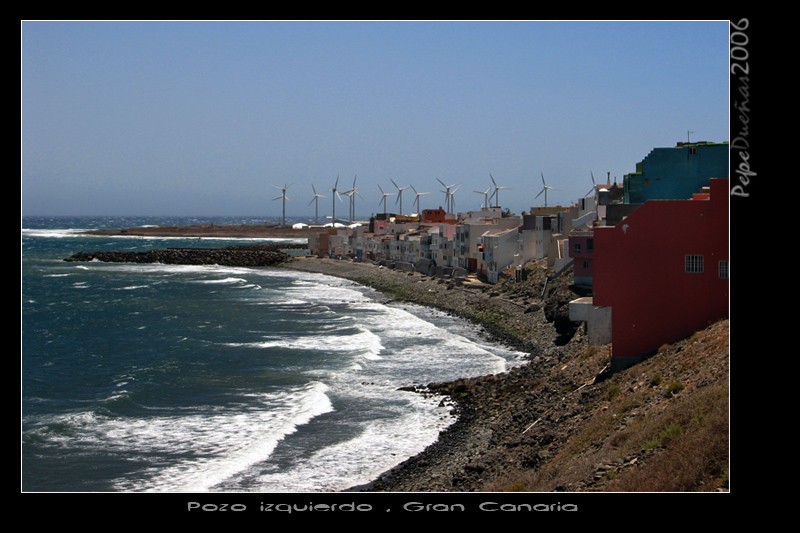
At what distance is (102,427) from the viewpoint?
98.6 ft

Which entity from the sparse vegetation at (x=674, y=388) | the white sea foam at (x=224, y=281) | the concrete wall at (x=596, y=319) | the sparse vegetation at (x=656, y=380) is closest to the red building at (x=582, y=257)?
the concrete wall at (x=596, y=319)

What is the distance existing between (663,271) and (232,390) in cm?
1951

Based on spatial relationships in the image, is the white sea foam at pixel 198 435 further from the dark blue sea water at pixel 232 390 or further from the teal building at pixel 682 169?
the teal building at pixel 682 169

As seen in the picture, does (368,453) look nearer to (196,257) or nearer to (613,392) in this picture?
(613,392)

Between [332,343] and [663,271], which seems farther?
[332,343]

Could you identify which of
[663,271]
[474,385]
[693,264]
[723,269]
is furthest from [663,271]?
[474,385]

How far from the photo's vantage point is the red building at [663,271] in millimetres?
23266

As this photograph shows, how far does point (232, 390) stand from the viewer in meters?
35.5

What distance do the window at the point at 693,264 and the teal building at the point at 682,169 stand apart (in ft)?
41.5

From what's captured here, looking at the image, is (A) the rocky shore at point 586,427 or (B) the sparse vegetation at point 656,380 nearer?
(A) the rocky shore at point 586,427

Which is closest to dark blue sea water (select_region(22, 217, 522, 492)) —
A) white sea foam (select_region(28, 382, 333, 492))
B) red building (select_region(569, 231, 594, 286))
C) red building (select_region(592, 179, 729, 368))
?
white sea foam (select_region(28, 382, 333, 492))
